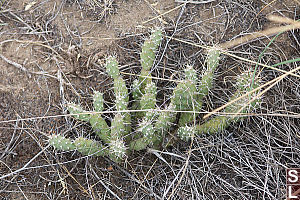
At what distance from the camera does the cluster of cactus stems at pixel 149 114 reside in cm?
185

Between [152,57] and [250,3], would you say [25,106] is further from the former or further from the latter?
[250,3]

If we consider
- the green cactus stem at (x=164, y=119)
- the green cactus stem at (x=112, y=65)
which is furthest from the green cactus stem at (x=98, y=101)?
the green cactus stem at (x=164, y=119)

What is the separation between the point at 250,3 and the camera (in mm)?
2377

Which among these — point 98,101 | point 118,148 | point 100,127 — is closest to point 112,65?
point 98,101

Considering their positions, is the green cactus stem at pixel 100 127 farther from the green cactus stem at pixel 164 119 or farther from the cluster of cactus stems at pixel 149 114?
the green cactus stem at pixel 164 119

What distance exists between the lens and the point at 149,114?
1.87 m

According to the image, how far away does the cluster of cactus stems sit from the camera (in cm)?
185

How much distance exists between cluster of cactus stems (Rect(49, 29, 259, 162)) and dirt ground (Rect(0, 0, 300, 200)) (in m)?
0.10

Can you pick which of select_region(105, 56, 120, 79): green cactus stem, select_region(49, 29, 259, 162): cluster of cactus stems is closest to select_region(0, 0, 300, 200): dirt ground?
select_region(49, 29, 259, 162): cluster of cactus stems

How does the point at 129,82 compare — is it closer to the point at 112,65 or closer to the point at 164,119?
the point at 112,65

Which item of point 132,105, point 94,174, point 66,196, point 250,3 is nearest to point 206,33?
point 250,3

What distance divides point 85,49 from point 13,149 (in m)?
0.83

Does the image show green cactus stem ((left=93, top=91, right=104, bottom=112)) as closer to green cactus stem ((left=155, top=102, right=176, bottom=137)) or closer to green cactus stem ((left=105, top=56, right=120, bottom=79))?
green cactus stem ((left=105, top=56, right=120, bottom=79))

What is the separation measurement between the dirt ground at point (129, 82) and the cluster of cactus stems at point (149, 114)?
0.10m
